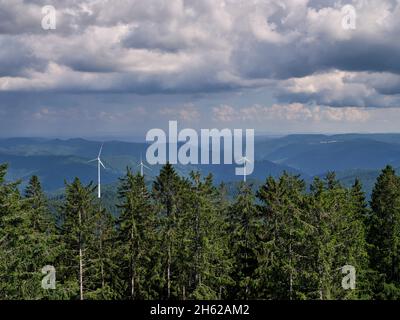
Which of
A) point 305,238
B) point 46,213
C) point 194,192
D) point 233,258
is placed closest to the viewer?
point 305,238

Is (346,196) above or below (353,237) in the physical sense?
above

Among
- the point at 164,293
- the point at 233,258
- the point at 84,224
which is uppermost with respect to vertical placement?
the point at 84,224

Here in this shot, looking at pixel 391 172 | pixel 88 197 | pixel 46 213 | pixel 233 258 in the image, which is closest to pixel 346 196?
pixel 391 172

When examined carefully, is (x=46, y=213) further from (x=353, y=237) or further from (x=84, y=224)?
(x=353, y=237)

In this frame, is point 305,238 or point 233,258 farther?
point 233,258
